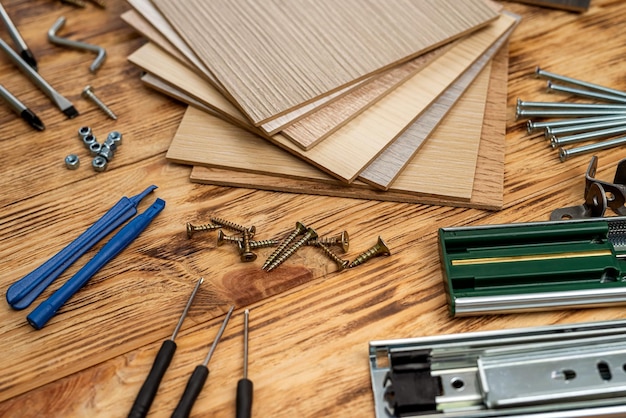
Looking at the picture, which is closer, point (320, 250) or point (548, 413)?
point (548, 413)

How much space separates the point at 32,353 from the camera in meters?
1.19

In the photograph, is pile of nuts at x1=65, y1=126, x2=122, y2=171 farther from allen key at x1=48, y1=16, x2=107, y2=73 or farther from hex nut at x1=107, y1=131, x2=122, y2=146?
allen key at x1=48, y1=16, x2=107, y2=73

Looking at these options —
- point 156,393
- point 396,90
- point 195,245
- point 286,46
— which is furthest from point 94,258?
point 396,90

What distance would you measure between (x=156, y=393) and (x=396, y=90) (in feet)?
2.74

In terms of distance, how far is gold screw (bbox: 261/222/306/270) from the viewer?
128cm

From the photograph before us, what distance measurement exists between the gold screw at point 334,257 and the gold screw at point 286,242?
43 mm

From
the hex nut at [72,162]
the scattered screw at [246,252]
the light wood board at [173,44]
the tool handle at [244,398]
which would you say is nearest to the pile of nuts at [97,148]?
the hex nut at [72,162]

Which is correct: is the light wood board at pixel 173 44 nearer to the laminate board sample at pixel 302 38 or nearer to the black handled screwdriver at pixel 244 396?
the laminate board sample at pixel 302 38

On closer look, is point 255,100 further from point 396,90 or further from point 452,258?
point 452,258

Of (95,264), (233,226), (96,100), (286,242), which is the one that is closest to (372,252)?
(286,242)

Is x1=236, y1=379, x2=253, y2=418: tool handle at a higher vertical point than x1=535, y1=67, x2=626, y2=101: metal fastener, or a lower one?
lower

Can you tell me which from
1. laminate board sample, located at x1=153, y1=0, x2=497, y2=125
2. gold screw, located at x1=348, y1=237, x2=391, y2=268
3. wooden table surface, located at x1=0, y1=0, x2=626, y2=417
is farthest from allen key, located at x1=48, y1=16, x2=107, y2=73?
gold screw, located at x1=348, y1=237, x2=391, y2=268

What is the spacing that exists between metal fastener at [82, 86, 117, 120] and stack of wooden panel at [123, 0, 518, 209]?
12 centimetres

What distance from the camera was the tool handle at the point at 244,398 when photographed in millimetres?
1069
